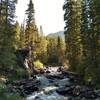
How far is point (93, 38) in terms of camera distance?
43.2 meters

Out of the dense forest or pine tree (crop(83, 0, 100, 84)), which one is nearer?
pine tree (crop(83, 0, 100, 84))

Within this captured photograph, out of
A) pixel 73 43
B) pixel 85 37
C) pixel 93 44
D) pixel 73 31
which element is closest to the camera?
pixel 93 44

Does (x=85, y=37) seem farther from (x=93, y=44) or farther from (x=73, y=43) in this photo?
(x=73, y=43)

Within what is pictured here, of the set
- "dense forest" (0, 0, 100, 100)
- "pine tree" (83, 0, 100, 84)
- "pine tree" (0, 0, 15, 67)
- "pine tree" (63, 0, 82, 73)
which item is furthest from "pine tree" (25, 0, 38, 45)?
"pine tree" (83, 0, 100, 84)

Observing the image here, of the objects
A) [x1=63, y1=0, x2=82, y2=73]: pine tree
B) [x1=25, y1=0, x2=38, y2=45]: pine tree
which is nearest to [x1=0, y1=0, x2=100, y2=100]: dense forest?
[x1=63, y1=0, x2=82, y2=73]: pine tree

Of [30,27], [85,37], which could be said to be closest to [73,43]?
[85,37]

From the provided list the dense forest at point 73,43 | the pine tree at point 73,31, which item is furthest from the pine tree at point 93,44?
the pine tree at point 73,31

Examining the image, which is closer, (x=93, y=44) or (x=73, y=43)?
(x=93, y=44)

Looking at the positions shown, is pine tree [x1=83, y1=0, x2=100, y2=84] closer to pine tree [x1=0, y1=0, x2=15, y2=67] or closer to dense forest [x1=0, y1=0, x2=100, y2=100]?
dense forest [x1=0, y1=0, x2=100, y2=100]

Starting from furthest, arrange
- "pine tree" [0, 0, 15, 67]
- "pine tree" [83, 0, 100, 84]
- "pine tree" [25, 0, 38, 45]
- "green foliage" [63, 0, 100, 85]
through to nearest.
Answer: "pine tree" [25, 0, 38, 45] < "pine tree" [0, 0, 15, 67] < "green foliage" [63, 0, 100, 85] < "pine tree" [83, 0, 100, 84]

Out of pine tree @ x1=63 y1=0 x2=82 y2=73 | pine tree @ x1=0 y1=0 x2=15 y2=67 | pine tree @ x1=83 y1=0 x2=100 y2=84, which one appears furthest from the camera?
pine tree @ x1=63 y1=0 x2=82 y2=73

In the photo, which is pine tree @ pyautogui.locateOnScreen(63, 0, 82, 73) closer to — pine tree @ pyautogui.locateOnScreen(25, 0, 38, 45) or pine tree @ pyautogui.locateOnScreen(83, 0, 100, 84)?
pine tree @ pyautogui.locateOnScreen(83, 0, 100, 84)

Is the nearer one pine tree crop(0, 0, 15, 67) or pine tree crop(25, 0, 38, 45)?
pine tree crop(0, 0, 15, 67)

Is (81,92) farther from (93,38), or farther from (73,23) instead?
(73,23)
